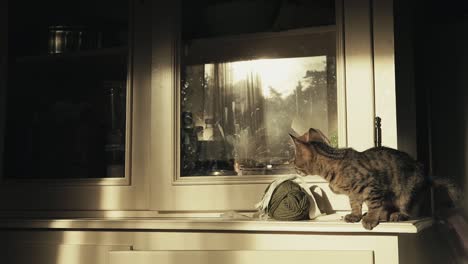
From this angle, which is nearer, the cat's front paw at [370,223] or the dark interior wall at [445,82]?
the cat's front paw at [370,223]

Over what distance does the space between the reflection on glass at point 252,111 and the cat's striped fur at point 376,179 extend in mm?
128

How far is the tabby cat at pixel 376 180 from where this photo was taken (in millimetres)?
1041

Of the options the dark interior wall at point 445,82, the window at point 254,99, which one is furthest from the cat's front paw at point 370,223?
the dark interior wall at point 445,82

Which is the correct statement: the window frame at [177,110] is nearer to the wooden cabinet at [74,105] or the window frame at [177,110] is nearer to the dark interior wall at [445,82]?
the wooden cabinet at [74,105]

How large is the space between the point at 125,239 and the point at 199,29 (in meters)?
0.52

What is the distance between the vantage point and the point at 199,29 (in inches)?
53.2

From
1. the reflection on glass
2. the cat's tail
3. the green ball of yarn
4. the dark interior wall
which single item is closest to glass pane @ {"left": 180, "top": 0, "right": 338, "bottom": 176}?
the reflection on glass

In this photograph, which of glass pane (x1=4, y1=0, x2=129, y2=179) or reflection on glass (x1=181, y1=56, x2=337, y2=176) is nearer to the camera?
reflection on glass (x1=181, y1=56, x2=337, y2=176)

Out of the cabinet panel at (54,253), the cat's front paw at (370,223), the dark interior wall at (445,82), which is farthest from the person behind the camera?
the dark interior wall at (445,82)

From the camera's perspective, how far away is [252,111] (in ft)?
4.27

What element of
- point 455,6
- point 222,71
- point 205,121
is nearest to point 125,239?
point 205,121

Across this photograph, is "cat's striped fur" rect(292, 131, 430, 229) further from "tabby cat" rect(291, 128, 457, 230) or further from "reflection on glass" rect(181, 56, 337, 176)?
"reflection on glass" rect(181, 56, 337, 176)

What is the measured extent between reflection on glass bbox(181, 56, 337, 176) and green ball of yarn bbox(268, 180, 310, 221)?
4.6 inches

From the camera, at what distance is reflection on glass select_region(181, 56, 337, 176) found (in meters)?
1.24
